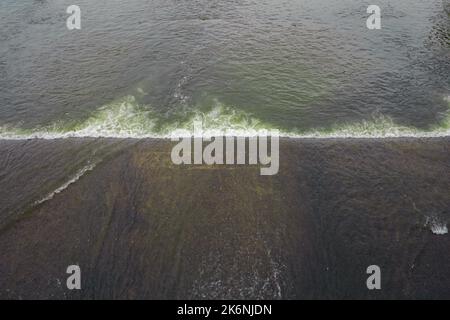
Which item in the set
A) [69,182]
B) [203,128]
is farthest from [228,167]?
[69,182]

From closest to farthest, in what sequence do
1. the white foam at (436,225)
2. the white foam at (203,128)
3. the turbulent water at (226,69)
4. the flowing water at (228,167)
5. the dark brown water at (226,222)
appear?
the dark brown water at (226,222) < the flowing water at (228,167) < the white foam at (436,225) < the white foam at (203,128) < the turbulent water at (226,69)

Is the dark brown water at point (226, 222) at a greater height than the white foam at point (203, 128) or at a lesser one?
lesser

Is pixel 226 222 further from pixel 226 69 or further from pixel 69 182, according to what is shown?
pixel 226 69

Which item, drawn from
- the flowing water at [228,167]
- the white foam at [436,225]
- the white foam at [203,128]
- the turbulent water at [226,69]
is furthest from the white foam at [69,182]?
the white foam at [436,225]

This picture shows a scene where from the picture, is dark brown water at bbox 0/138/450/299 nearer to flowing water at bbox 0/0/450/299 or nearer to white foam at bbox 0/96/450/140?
flowing water at bbox 0/0/450/299

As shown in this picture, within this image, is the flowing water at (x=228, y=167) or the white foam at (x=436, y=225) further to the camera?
the white foam at (x=436, y=225)

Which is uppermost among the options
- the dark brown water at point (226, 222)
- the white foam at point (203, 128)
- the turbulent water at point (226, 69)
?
the turbulent water at point (226, 69)

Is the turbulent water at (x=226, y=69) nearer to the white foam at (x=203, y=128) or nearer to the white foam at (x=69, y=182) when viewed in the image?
the white foam at (x=203, y=128)
